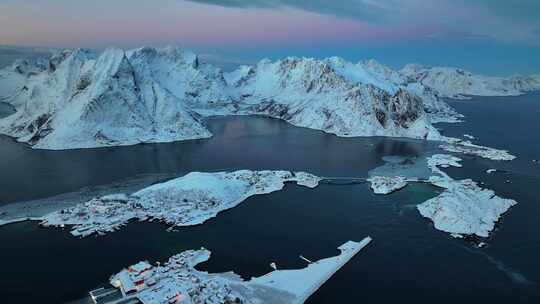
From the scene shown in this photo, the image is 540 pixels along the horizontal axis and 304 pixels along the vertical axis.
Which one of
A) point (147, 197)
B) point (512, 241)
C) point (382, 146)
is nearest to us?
point (512, 241)

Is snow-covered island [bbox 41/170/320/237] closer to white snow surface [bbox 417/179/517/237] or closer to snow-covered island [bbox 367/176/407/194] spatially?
snow-covered island [bbox 367/176/407/194]

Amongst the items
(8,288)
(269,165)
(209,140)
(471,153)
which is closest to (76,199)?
(8,288)

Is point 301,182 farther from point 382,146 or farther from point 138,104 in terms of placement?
point 138,104

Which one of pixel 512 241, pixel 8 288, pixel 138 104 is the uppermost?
pixel 138 104

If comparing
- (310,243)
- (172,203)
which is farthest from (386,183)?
(172,203)

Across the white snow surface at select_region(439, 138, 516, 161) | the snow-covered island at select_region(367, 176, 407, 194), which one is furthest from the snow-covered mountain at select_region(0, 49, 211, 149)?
the white snow surface at select_region(439, 138, 516, 161)

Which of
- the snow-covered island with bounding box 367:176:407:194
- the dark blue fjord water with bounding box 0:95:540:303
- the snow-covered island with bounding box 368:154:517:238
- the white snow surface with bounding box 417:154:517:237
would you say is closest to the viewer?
the dark blue fjord water with bounding box 0:95:540:303
